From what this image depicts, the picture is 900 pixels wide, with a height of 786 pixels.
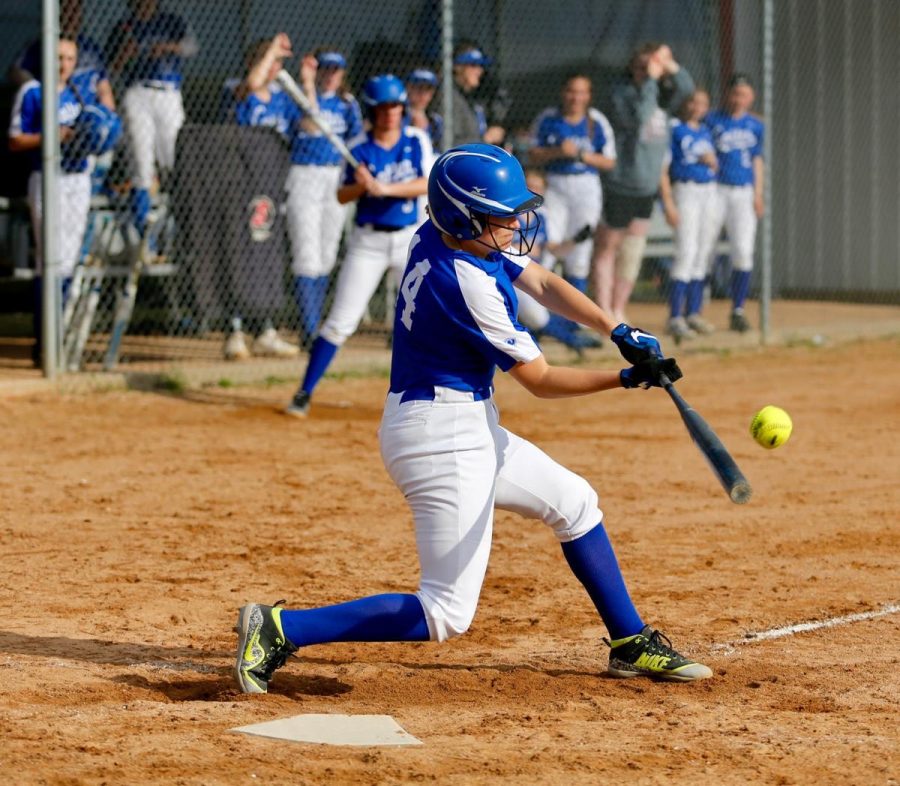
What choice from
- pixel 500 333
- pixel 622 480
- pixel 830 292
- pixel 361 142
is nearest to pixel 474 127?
pixel 361 142

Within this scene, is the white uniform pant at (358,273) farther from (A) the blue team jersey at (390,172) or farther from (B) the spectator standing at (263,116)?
(B) the spectator standing at (263,116)

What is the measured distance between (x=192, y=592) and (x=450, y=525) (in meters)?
1.77

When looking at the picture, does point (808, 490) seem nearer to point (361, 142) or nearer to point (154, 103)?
point (361, 142)

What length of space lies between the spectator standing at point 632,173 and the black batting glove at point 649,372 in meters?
8.44

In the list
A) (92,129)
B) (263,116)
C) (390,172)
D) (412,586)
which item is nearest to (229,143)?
(263,116)

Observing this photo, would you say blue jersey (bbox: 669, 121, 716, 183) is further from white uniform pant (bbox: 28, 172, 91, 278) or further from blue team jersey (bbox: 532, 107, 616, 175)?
white uniform pant (bbox: 28, 172, 91, 278)

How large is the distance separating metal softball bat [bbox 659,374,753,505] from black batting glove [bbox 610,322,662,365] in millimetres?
96

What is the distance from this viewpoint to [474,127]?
1195 cm

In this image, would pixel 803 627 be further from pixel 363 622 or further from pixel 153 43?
pixel 153 43

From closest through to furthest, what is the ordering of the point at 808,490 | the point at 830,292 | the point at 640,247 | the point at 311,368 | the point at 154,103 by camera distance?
1. the point at 808,490
2. the point at 311,368
3. the point at 154,103
4. the point at 640,247
5. the point at 830,292

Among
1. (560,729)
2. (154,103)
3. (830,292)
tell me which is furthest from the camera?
(830,292)

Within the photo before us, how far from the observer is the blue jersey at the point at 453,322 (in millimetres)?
4367

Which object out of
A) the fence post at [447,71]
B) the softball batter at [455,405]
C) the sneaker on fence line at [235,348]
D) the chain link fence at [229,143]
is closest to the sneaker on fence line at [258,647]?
the softball batter at [455,405]

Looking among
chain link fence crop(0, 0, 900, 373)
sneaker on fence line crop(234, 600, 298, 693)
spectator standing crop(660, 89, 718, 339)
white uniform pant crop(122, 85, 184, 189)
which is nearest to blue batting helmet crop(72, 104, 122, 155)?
chain link fence crop(0, 0, 900, 373)
